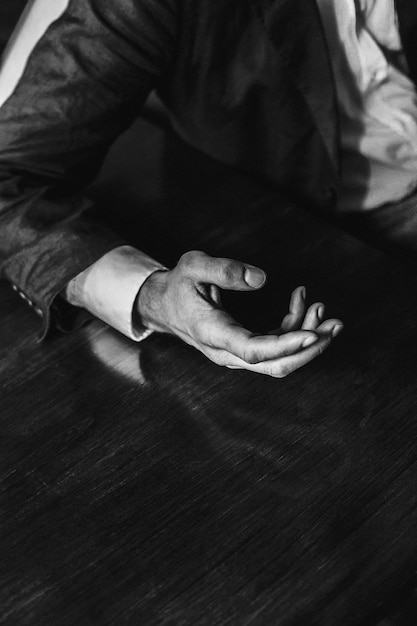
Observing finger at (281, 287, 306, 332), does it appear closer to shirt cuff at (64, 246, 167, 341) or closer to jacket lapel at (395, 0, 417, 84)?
shirt cuff at (64, 246, 167, 341)

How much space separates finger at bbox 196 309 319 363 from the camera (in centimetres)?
83

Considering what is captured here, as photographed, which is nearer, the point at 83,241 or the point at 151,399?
the point at 151,399

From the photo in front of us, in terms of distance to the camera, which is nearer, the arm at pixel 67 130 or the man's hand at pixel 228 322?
the man's hand at pixel 228 322

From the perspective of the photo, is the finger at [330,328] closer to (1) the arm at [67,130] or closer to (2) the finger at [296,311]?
(2) the finger at [296,311]

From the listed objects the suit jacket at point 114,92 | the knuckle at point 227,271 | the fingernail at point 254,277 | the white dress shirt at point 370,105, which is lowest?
the white dress shirt at point 370,105

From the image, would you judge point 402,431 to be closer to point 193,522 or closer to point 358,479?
point 358,479

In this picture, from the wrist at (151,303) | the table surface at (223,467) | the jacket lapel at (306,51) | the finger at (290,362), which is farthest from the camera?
the jacket lapel at (306,51)

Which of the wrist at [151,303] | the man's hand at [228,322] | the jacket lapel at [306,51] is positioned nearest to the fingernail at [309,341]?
the man's hand at [228,322]

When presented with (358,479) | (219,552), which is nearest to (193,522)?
(219,552)

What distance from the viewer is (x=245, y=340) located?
0.86 meters

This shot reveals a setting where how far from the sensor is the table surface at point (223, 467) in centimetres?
73

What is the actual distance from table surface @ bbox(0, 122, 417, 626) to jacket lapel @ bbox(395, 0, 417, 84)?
0.34 meters

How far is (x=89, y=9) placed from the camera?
42.3 inches

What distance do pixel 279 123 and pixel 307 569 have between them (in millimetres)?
722
